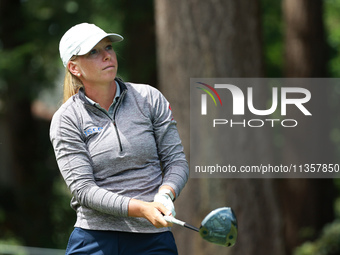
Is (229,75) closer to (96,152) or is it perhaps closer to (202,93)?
(202,93)

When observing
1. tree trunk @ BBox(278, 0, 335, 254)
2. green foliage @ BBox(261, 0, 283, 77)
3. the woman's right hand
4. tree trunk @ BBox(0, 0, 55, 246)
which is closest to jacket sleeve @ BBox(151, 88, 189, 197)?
the woman's right hand

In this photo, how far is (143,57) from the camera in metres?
11.1

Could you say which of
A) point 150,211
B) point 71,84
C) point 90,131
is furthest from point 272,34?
point 150,211

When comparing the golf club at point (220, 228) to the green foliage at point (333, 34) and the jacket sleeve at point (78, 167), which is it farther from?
the green foliage at point (333, 34)

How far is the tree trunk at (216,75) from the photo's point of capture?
7.01 metres

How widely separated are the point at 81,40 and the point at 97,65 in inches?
5.9

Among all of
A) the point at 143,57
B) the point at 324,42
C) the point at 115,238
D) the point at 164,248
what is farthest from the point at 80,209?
the point at 324,42

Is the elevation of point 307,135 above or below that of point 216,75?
below

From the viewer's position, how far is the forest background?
704cm

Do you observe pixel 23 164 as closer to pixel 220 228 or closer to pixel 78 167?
pixel 78 167

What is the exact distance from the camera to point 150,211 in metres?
3.01

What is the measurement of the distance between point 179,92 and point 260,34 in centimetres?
A: 125

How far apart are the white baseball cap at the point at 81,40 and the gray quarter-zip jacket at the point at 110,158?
0.21 meters

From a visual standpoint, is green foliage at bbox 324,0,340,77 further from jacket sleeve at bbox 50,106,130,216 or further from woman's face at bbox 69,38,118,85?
jacket sleeve at bbox 50,106,130,216
